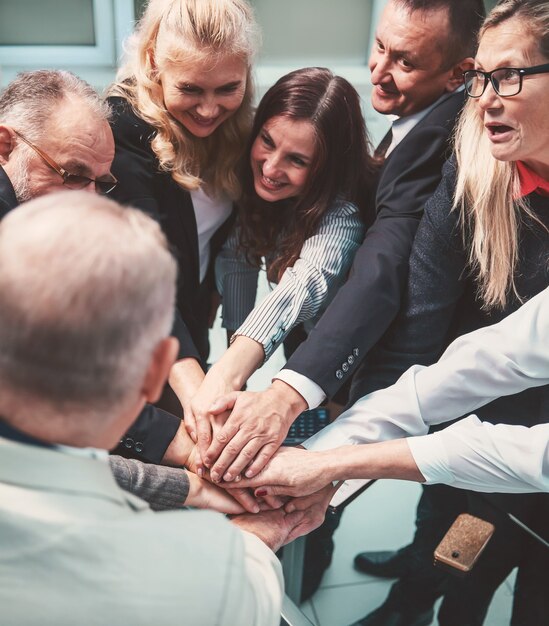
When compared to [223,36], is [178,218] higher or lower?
lower

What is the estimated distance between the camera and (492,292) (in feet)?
5.67

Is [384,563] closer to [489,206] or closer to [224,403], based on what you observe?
[224,403]

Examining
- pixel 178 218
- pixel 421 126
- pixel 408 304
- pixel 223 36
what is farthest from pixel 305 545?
pixel 223 36

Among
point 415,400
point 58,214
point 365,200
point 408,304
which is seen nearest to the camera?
point 58,214

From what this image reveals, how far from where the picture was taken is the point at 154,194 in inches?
75.4

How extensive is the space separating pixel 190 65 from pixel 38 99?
38 cm

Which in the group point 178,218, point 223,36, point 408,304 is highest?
point 223,36

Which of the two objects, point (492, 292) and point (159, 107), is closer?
point (492, 292)

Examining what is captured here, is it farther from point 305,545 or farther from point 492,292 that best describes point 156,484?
point 492,292

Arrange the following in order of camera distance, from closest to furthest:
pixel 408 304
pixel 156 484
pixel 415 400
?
pixel 156 484, pixel 415 400, pixel 408 304

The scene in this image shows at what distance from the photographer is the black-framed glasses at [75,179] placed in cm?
157

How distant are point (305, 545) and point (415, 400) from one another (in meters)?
0.43

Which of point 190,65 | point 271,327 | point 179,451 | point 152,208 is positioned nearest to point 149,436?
point 179,451

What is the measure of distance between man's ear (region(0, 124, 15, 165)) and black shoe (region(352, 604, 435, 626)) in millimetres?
1206
